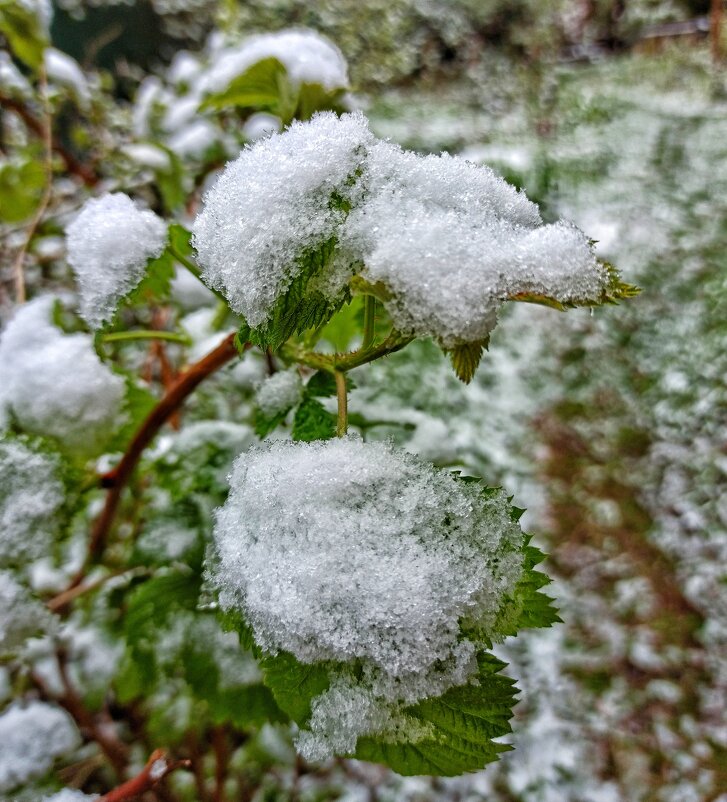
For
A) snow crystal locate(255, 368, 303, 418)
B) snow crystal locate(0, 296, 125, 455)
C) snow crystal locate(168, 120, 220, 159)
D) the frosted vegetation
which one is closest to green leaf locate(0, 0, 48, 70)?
the frosted vegetation

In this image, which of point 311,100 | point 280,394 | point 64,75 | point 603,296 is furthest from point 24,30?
point 603,296

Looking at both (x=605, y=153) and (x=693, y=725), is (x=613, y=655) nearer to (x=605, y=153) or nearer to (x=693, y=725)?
(x=693, y=725)

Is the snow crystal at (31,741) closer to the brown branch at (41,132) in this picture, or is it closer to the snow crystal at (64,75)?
the brown branch at (41,132)

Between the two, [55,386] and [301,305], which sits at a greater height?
[301,305]

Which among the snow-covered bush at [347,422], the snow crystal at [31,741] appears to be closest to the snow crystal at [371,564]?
the snow-covered bush at [347,422]

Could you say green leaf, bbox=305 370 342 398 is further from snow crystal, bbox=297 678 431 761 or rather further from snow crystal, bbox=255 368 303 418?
snow crystal, bbox=297 678 431 761

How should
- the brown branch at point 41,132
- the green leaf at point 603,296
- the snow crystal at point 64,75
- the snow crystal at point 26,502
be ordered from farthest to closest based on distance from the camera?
the snow crystal at point 64,75 → the brown branch at point 41,132 → the snow crystal at point 26,502 → the green leaf at point 603,296

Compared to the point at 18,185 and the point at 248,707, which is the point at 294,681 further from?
the point at 18,185
